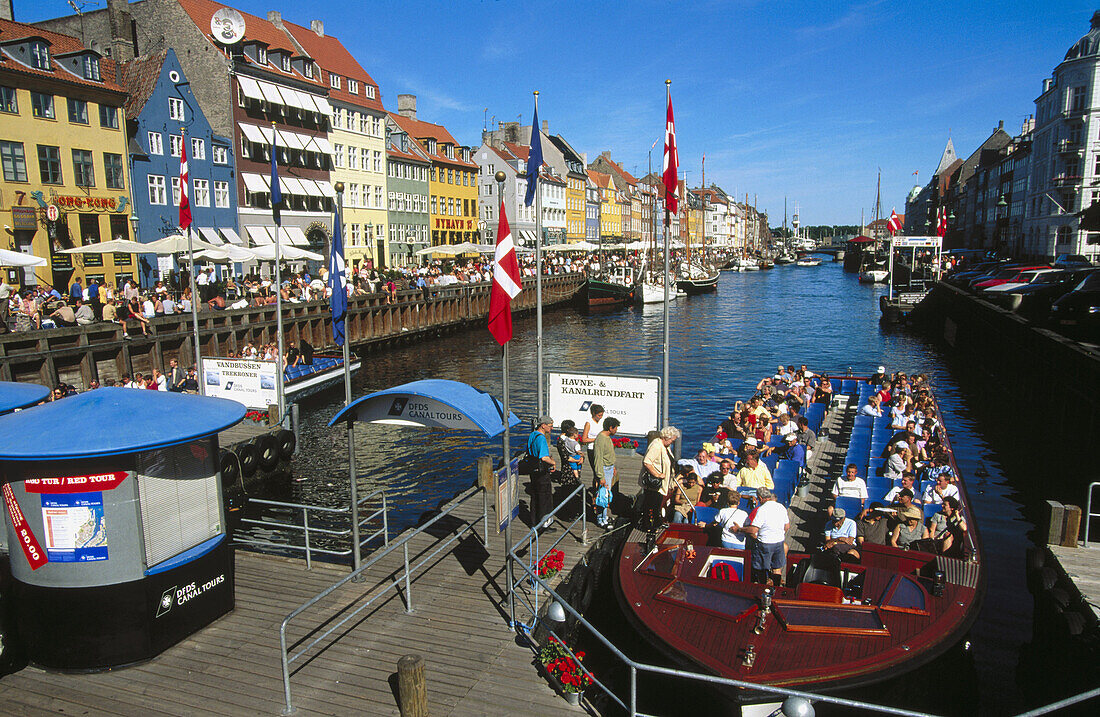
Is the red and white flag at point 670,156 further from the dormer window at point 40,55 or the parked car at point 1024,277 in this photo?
the parked car at point 1024,277

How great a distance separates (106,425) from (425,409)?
385cm

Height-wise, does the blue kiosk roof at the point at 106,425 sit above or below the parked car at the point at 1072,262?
below

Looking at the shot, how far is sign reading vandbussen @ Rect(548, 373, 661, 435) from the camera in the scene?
15508mm

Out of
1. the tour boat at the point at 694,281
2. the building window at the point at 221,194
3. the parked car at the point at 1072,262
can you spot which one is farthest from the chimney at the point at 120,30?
the parked car at the point at 1072,262

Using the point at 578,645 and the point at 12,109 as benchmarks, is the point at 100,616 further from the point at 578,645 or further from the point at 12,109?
the point at 12,109

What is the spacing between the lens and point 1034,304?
→ 34.5 m

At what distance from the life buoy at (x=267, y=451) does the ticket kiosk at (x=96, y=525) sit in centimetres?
1157

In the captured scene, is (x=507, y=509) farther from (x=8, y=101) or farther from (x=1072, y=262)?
(x=1072, y=262)

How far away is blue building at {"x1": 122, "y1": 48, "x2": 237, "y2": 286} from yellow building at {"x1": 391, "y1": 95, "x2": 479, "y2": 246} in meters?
25.8

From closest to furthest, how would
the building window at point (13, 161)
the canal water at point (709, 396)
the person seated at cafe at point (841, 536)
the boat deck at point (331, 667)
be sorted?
the boat deck at point (331, 667) < the person seated at cafe at point (841, 536) < the canal water at point (709, 396) < the building window at point (13, 161)

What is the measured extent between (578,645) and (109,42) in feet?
170

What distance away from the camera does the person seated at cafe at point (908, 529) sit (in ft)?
36.8

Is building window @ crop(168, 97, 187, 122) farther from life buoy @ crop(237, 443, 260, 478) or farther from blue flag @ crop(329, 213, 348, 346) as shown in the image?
blue flag @ crop(329, 213, 348, 346)

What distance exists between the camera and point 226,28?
45188 mm
